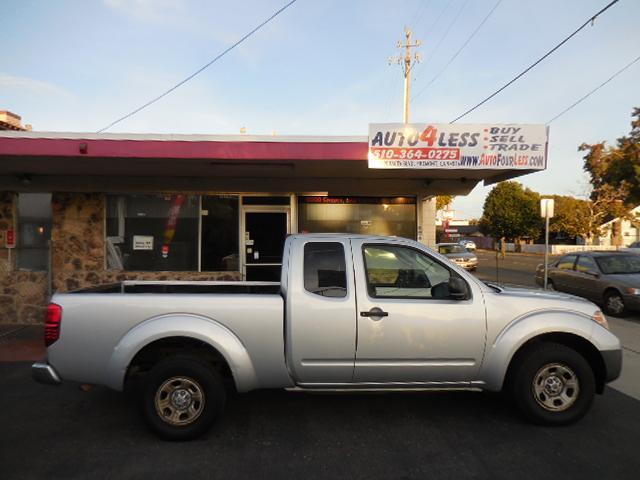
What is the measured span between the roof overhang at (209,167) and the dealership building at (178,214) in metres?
0.04

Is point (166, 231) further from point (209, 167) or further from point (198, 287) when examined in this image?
point (198, 287)

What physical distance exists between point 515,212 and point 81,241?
44005 millimetres

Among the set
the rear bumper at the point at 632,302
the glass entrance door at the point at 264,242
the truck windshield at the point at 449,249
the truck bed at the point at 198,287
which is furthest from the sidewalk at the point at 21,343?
the truck windshield at the point at 449,249

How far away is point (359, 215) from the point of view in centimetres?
1013

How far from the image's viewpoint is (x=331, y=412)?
457 cm

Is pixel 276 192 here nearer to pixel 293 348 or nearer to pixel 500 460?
pixel 293 348

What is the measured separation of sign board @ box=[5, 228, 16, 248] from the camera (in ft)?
28.9

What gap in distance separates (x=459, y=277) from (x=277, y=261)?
5846 mm

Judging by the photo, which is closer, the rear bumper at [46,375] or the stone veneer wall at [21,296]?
the rear bumper at [46,375]

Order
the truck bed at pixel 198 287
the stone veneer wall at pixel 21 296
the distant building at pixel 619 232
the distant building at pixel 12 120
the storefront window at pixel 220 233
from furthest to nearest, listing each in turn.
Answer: the distant building at pixel 619 232, the distant building at pixel 12 120, the storefront window at pixel 220 233, the stone veneer wall at pixel 21 296, the truck bed at pixel 198 287

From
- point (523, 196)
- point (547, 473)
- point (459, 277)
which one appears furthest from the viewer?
point (523, 196)

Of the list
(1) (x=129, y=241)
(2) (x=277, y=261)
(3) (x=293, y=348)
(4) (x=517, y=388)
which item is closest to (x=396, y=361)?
(3) (x=293, y=348)

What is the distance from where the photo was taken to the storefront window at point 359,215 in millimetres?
10023

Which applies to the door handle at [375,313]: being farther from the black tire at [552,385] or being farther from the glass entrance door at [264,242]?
the glass entrance door at [264,242]
